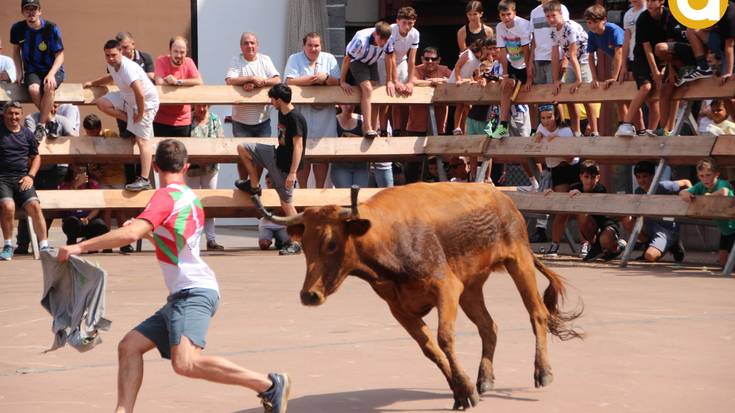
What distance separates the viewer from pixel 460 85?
1666 centimetres

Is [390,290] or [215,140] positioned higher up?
[390,290]

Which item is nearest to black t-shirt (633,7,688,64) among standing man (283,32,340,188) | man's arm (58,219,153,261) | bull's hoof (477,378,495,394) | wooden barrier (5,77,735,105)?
wooden barrier (5,77,735,105)

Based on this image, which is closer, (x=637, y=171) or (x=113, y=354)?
(x=113, y=354)

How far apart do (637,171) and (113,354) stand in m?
7.77

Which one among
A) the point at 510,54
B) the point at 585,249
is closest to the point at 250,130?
the point at 510,54

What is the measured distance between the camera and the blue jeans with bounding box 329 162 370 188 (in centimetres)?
1692

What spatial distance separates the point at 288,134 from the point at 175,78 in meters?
1.89

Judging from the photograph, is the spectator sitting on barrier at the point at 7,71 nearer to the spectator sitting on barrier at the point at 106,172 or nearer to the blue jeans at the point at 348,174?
the spectator sitting on barrier at the point at 106,172

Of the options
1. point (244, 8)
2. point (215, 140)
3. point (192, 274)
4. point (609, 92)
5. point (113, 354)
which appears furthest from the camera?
point (244, 8)

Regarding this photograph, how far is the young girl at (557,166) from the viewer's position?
50.6 ft

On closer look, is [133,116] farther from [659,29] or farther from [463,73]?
[659,29]

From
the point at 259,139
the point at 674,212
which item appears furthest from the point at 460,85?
the point at 674,212

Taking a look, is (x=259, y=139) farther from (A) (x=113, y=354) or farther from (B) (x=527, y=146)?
(A) (x=113, y=354)

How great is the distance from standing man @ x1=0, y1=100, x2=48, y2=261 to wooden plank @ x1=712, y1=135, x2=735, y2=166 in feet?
24.1
